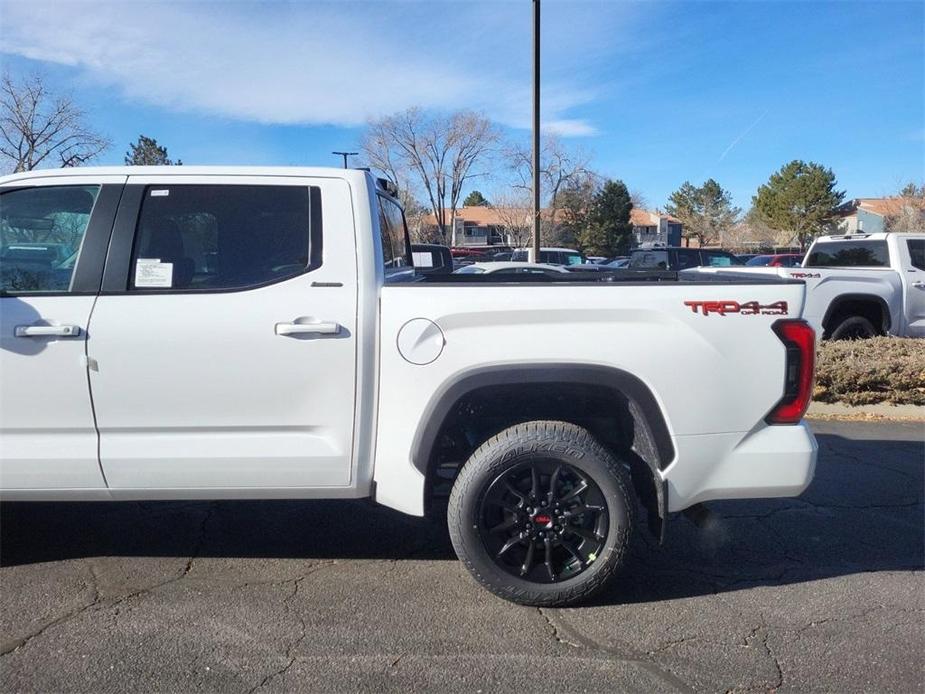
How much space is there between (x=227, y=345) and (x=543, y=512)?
1599 millimetres

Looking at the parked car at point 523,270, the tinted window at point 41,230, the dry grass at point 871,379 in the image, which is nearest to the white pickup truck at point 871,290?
the dry grass at point 871,379

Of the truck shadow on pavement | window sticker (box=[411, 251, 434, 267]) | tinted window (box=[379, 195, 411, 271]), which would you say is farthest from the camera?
window sticker (box=[411, 251, 434, 267])

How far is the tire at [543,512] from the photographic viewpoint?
11.6 ft

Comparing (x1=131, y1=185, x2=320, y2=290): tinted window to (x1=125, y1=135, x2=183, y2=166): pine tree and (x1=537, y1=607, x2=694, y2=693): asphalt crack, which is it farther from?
(x1=125, y1=135, x2=183, y2=166): pine tree

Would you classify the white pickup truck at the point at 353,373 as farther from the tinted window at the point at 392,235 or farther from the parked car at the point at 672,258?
the parked car at the point at 672,258

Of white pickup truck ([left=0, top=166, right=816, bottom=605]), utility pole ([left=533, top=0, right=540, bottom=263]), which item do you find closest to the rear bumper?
white pickup truck ([left=0, top=166, right=816, bottom=605])

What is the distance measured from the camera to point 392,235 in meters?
4.64

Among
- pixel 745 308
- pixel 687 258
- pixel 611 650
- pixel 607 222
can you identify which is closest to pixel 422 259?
pixel 745 308

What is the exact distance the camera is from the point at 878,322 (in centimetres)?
1077

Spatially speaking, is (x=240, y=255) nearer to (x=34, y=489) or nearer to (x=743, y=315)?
(x=34, y=489)

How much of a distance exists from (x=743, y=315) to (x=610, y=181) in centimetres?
4645

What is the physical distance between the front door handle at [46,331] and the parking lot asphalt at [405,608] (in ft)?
4.07

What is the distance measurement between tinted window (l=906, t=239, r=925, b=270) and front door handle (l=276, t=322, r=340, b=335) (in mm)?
10072

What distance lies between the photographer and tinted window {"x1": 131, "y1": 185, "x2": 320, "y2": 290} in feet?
12.0
